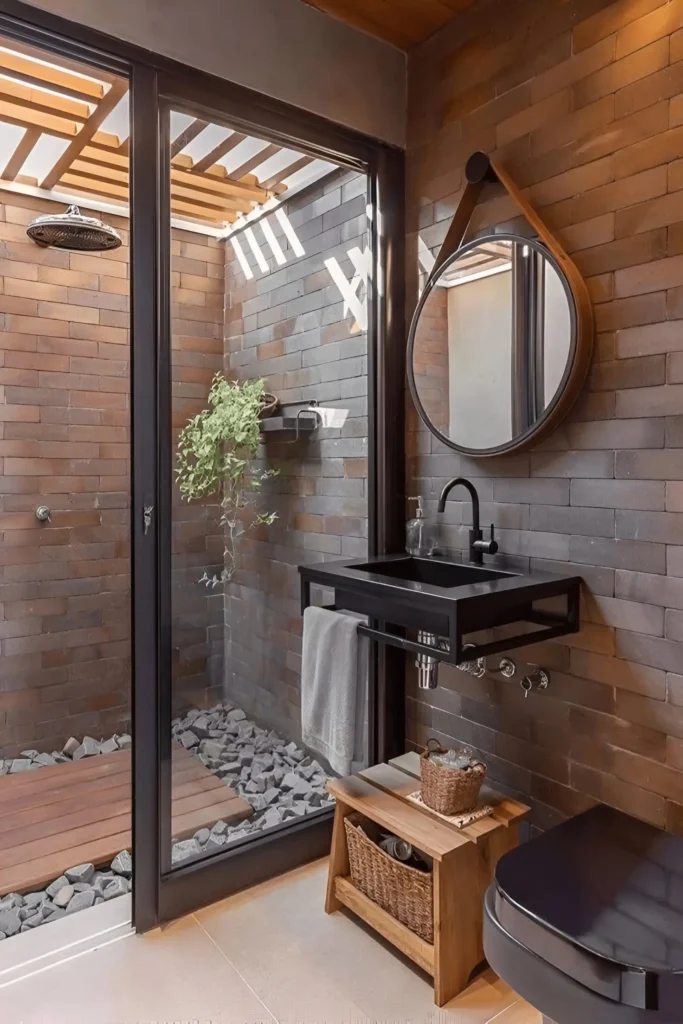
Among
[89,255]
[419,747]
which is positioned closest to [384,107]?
[89,255]

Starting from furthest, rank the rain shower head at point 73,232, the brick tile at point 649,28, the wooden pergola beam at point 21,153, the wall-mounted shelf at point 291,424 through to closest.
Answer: the rain shower head at point 73,232, the wooden pergola beam at point 21,153, the wall-mounted shelf at point 291,424, the brick tile at point 649,28

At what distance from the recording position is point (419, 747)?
2463 millimetres

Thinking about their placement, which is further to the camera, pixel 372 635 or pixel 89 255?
pixel 89 255

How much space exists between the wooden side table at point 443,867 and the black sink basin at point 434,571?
0.62 m

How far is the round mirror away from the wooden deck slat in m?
1.35

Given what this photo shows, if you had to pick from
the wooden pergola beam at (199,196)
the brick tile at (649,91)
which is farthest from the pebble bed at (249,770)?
the brick tile at (649,91)

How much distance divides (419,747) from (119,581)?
4.44 ft

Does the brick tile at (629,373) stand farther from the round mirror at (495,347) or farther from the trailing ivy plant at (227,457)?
the trailing ivy plant at (227,457)

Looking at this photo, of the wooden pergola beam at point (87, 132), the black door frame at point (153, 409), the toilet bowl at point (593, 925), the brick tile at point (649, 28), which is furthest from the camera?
the wooden pergola beam at point (87, 132)

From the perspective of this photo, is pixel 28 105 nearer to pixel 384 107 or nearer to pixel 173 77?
pixel 173 77

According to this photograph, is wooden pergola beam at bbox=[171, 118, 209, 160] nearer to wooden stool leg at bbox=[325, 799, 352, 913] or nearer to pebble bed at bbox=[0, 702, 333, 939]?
pebble bed at bbox=[0, 702, 333, 939]

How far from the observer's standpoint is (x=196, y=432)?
2.09 m

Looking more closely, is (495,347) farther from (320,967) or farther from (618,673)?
(320,967)

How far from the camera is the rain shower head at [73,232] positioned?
2.74m
